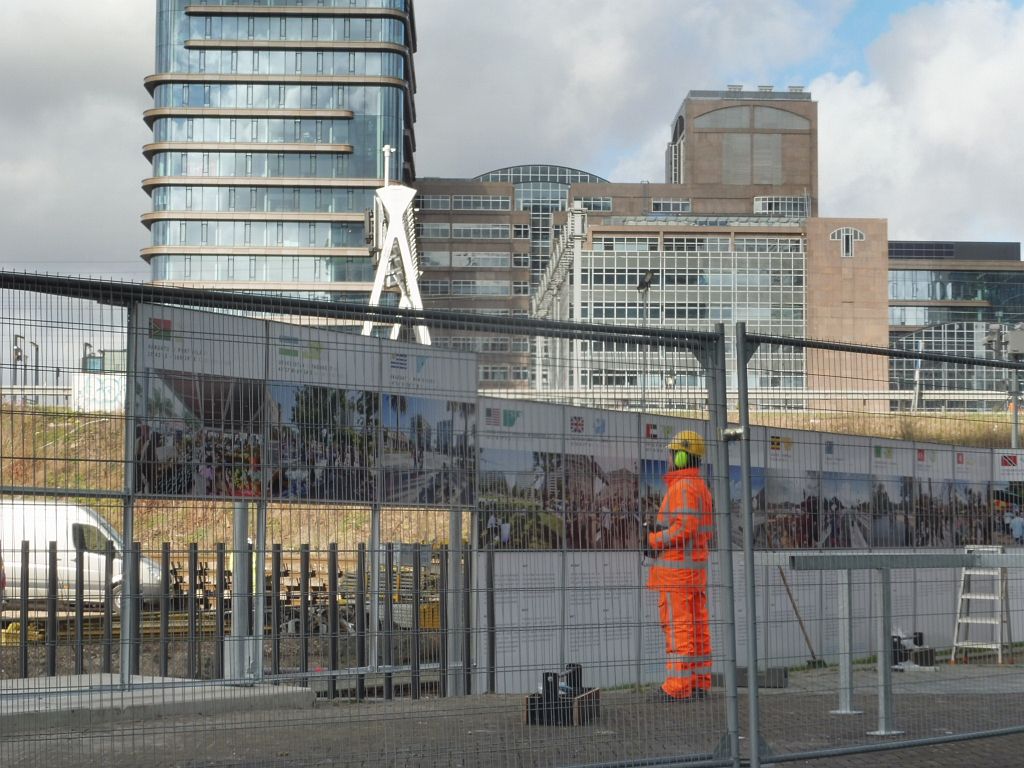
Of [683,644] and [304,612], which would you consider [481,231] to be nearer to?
[683,644]

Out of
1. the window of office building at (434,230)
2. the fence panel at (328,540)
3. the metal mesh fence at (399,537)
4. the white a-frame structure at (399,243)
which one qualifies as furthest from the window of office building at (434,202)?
the fence panel at (328,540)

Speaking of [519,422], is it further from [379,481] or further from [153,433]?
[153,433]

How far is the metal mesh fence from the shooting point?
6562 mm

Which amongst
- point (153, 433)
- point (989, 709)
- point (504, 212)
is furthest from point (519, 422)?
point (504, 212)

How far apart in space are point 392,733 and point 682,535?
194 cm

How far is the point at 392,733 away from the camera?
276 inches

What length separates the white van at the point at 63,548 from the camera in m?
6.33

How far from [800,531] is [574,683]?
1.82 metres

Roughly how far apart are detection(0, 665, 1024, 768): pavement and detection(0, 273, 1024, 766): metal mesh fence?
0.7 inches

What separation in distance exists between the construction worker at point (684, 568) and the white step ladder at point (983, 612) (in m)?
2.11

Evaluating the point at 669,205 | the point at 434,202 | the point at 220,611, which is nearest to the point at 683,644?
the point at 220,611

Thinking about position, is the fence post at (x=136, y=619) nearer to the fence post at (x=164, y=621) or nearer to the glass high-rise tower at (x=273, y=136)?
the fence post at (x=164, y=621)

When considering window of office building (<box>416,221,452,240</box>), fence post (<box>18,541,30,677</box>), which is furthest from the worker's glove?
window of office building (<box>416,221,452,240</box>)

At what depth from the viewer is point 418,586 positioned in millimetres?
7098
